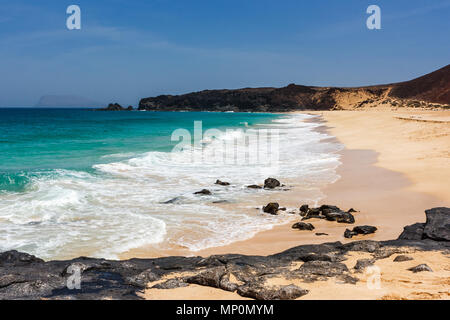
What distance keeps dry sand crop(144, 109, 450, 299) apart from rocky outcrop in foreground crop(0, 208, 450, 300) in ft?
0.73

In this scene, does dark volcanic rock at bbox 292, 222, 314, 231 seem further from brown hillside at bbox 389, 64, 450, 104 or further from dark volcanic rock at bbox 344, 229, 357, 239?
brown hillside at bbox 389, 64, 450, 104

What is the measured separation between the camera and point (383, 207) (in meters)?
9.58

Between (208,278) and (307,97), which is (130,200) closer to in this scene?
(208,278)

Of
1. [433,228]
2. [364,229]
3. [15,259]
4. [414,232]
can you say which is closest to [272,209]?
[364,229]

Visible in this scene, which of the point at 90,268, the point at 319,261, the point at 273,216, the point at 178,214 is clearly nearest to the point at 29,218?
the point at 178,214

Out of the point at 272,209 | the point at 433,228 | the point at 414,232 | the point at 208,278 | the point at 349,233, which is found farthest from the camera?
the point at 272,209

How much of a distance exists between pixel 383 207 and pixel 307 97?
535ft

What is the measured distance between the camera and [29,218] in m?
9.34

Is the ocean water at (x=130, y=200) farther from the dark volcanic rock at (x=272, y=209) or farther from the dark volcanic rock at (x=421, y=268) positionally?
the dark volcanic rock at (x=421, y=268)

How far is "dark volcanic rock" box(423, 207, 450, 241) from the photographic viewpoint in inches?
242

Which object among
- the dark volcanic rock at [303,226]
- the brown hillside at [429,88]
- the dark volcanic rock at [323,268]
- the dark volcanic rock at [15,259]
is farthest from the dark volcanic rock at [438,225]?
the brown hillside at [429,88]
